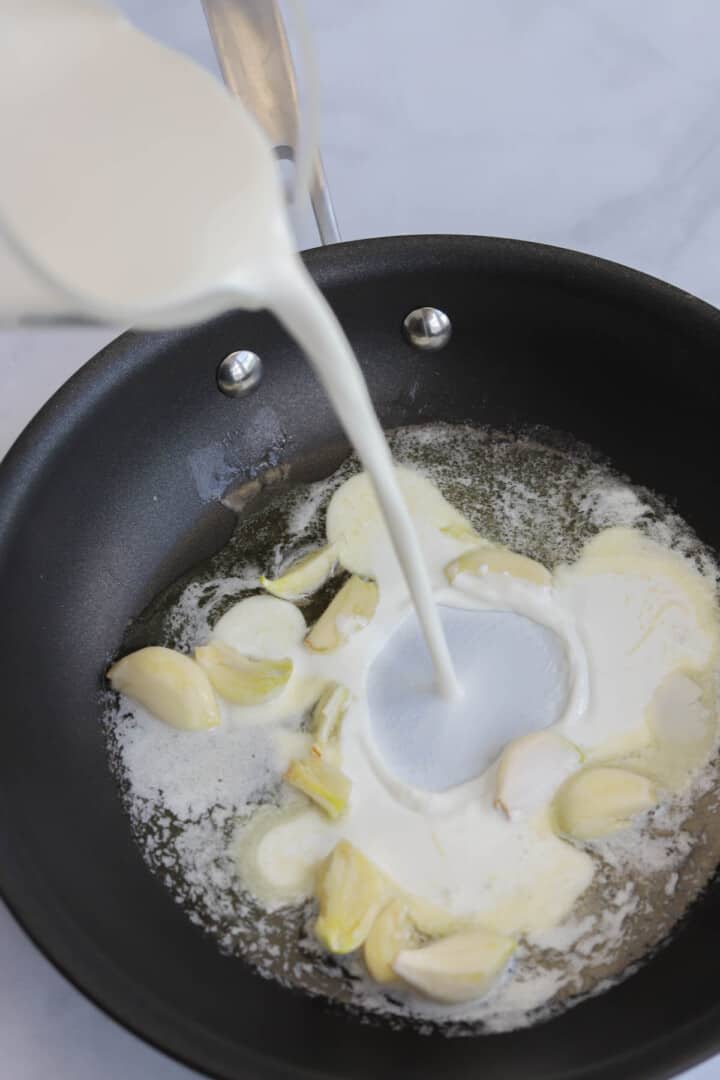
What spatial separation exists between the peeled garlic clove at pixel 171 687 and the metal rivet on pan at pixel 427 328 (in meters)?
0.34

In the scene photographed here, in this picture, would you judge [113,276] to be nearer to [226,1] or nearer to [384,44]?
[226,1]

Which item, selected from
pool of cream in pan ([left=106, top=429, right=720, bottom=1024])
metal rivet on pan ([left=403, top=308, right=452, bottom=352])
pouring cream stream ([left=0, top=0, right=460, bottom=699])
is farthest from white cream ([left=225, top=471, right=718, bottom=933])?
pouring cream stream ([left=0, top=0, right=460, bottom=699])

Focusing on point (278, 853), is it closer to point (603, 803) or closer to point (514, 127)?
point (603, 803)

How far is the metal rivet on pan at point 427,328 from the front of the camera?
3.33 ft

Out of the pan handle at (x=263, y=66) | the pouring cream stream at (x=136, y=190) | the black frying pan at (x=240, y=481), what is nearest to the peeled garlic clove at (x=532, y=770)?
the black frying pan at (x=240, y=481)

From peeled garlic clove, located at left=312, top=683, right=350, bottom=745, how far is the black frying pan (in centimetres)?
15

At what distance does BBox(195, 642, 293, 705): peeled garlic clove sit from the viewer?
2.88 ft

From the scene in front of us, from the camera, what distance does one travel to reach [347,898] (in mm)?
770

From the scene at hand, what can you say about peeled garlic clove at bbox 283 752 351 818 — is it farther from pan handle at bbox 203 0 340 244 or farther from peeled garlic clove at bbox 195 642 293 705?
pan handle at bbox 203 0 340 244

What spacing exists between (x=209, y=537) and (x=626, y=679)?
35 centimetres

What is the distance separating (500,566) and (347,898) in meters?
0.29

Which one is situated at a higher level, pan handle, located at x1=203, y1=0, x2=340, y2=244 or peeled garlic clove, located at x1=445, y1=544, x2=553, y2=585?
pan handle, located at x1=203, y1=0, x2=340, y2=244

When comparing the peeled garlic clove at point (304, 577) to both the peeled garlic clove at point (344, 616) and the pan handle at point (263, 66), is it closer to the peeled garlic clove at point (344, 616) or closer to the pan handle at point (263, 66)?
the peeled garlic clove at point (344, 616)

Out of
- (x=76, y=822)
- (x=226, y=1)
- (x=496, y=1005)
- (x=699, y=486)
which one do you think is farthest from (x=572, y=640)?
(x=226, y=1)
